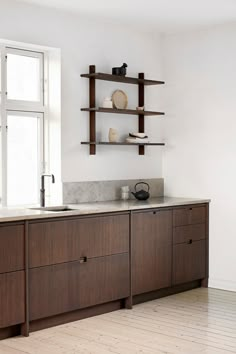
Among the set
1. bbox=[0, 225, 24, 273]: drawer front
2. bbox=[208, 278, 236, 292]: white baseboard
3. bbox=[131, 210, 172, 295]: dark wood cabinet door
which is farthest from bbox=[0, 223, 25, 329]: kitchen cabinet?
bbox=[208, 278, 236, 292]: white baseboard

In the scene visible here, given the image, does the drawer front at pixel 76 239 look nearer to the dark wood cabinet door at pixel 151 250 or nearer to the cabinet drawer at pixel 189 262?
the dark wood cabinet door at pixel 151 250

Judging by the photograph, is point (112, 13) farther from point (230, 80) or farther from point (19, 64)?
point (230, 80)

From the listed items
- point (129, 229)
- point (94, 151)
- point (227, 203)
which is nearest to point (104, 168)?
point (94, 151)

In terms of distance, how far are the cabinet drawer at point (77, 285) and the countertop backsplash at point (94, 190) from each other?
2.33ft

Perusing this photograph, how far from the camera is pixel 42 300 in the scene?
463 cm

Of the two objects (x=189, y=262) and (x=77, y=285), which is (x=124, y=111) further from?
(x=77, y=285)

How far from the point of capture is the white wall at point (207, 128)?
6.01 metres

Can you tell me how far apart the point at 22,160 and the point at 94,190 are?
2.53 ft

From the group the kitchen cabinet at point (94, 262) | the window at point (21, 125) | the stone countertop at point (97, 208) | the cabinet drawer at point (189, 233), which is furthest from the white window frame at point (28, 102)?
the cabinet drawer at point (189, 233)

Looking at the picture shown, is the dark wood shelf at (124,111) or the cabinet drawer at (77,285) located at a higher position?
the dark wood shelf at (124,111)

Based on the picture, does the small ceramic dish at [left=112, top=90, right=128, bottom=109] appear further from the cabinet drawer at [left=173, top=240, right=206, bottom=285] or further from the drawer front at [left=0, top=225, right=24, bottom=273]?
the drawer front at [left=0, top=225, right=24, bottom=273]

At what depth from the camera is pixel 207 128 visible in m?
6.18

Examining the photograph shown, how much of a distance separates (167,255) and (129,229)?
61cm

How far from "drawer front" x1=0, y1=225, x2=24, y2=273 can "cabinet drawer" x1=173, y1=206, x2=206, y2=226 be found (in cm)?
186
